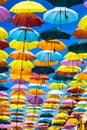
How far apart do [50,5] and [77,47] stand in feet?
7.80

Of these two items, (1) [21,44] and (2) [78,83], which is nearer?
(1) [21,44]

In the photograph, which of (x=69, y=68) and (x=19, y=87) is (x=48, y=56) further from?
(x=19, y=87)

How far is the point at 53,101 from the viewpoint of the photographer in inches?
964

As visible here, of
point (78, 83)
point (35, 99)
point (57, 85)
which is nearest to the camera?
point (57, 85)

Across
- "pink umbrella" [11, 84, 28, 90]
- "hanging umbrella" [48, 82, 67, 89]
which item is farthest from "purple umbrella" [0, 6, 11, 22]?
"pink umbrella" [11, 84, 28, 90]

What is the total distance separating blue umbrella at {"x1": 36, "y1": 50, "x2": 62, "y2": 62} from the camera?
51.7 feet

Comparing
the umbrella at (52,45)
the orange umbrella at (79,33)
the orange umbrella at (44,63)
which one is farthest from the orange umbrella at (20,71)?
the orange umbrella at (79,33)

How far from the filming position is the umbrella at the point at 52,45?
14727mm

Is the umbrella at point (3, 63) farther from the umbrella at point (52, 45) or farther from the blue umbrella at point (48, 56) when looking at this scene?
the umbrella at point (52, 45)

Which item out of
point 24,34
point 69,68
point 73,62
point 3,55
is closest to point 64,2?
point 24,34

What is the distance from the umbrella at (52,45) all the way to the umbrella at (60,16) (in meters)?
1.59

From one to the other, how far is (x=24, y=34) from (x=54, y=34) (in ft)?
4.27

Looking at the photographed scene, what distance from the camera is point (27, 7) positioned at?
1232 cm

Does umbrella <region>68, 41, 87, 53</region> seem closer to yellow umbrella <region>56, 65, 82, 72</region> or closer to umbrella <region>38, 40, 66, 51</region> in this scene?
umbrella <region>38, 40, 66, 51</region>
